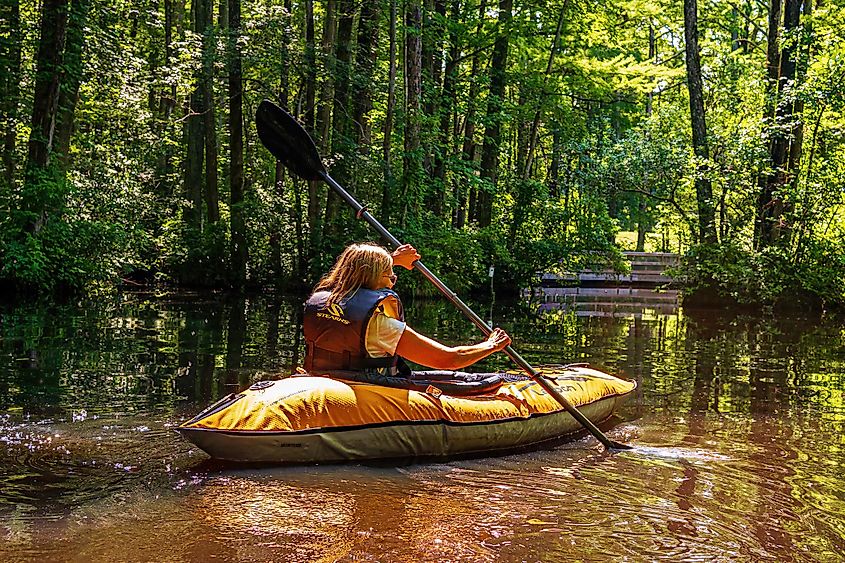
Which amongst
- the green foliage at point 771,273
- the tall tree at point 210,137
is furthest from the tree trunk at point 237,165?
the green foliage at point 771,273

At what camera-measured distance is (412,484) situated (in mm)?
4883

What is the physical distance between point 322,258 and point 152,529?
46.7 feet

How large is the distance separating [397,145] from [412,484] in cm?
2041

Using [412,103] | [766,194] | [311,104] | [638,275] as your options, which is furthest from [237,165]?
[638,275]

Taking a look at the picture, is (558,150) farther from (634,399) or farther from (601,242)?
(634,399)

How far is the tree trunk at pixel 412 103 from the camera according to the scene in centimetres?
1833

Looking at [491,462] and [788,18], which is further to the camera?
[788,18]

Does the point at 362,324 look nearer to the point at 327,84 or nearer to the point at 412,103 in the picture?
the point at 327,84

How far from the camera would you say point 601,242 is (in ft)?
69.9

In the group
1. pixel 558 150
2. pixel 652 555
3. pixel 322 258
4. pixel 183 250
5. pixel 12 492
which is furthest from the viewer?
pixel 558 150

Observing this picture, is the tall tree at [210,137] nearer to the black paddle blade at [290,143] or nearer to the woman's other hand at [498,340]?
the black paddle blade at [290,143]

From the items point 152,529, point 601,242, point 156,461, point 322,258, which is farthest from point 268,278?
point 152,529

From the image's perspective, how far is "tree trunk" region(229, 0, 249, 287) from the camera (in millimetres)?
18062

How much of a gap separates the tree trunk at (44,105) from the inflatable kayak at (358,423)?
35.7 ft
